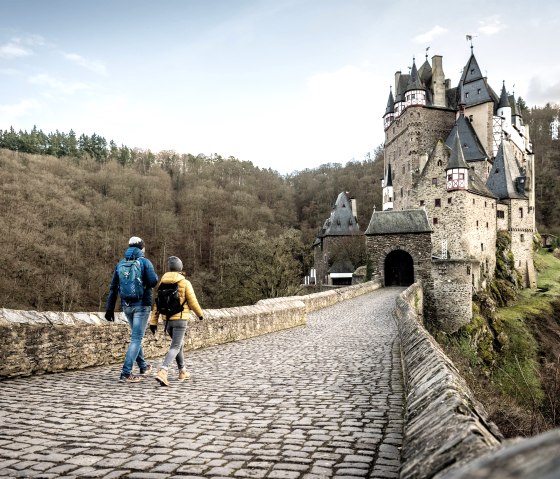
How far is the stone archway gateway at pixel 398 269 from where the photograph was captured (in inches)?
1422

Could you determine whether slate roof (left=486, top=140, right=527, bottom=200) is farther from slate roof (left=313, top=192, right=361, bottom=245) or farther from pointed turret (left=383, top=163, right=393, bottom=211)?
slate roof (left=313, top=192, right=361, bottom=245)

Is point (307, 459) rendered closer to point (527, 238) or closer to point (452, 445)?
point (452, 445)

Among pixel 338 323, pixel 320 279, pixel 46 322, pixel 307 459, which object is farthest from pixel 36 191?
pixel 307 459

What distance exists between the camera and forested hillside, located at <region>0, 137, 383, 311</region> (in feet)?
116

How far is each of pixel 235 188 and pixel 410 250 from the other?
41.9m

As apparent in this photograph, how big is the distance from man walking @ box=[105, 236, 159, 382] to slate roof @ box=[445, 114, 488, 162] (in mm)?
44839

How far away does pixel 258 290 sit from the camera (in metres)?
32.8

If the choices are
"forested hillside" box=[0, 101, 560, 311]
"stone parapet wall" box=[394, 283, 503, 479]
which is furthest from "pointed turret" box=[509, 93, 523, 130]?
"stone parapet wall" box=[394, 283, 503, 479]

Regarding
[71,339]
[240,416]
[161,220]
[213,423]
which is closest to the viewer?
[213,423]

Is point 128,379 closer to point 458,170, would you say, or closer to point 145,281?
point 145,281

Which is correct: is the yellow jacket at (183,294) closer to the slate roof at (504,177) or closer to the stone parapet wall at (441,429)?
the stone parapet wall at (441,429)

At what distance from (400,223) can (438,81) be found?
2479 centimetres

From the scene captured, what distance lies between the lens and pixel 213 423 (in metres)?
4.01

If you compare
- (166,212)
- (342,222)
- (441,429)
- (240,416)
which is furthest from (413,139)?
(441,429)
